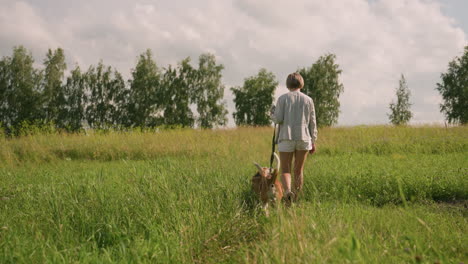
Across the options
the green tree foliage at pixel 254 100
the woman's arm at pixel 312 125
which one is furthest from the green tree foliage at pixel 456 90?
the woman's arm at pixel 312 125

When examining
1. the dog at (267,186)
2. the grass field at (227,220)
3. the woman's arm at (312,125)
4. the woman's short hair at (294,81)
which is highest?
the woman's short hair at (294,81)

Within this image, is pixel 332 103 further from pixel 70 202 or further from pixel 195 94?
pixel 70 202

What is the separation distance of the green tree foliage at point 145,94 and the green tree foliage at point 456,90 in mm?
31295

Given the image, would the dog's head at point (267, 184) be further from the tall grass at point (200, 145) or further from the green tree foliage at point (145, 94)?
the green tree foliage at point (145, 94)

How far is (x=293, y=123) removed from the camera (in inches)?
247

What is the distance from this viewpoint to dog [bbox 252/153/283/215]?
17.3 feet

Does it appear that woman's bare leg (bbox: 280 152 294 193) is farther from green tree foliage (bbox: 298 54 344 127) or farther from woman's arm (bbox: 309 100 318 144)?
green tree foliage (bbox: 298 54 344 127)

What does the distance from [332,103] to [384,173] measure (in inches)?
1448

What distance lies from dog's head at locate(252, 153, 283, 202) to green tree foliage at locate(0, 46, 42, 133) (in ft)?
133

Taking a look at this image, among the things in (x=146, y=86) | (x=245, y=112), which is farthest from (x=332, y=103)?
(x=146, y=86)

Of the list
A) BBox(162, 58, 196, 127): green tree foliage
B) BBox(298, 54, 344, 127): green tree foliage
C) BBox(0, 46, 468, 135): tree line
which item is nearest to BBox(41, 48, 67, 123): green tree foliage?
BBox(0, 46, 468, 135): tree line

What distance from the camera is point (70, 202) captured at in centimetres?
513

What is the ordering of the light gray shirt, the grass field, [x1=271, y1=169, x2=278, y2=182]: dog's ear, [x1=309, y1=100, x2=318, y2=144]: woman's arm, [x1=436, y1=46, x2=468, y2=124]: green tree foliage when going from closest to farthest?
1. the grass field
2. [x1=271, y1=169, x2=278, y2=182]: dog's ear
3. the light gray shirt
4. [x1=309, y1=100, x2=318, y2=144]: woman's arm
5. [x1=436, y1=46, x2=468, y2=124]: green tree foliage

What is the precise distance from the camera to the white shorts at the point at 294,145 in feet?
20.6
